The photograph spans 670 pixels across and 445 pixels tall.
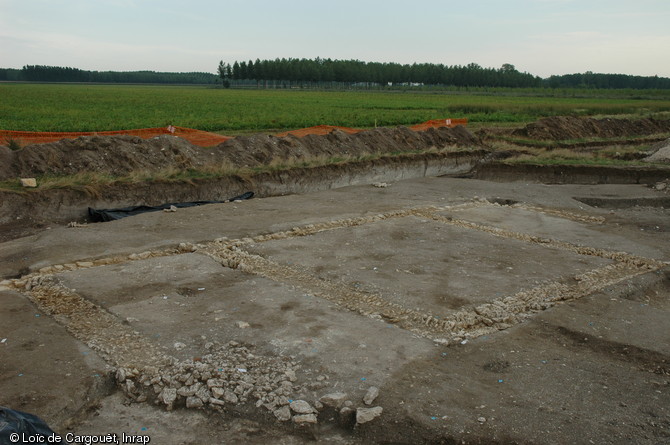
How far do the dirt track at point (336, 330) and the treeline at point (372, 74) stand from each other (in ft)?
359

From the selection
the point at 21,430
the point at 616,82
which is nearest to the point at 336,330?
the point at 21,430

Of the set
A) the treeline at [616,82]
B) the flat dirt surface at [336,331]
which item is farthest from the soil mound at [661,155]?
the treeline at [616,82]

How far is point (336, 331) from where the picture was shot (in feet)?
20.4

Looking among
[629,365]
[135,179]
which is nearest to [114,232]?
[135,179]

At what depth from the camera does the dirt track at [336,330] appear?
4.63 metres

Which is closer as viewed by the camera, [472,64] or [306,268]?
[306,268]

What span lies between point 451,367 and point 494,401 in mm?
666

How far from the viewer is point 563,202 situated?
14.2 meters

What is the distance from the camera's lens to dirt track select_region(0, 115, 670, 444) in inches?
182

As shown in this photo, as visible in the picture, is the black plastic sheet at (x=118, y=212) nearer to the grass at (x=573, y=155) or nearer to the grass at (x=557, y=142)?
the grass at (x=573, y=155)

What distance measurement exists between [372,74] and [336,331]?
119 m

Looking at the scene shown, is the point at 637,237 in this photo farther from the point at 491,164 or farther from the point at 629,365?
the point at 491,164

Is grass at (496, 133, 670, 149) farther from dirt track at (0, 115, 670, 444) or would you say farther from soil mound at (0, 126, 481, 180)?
dirt track at (0, 115, 670, 444)

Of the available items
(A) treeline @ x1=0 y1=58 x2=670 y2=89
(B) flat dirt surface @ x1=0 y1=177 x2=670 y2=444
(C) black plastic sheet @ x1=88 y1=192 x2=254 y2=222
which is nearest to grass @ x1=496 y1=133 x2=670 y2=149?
(B) flat dirt surface @ x1=0 y1=177 x2=670 y2=444
